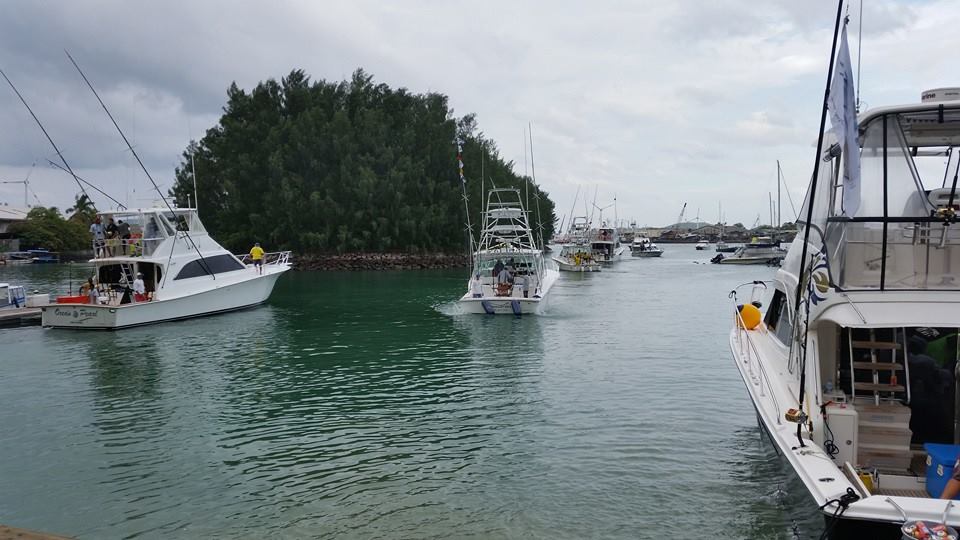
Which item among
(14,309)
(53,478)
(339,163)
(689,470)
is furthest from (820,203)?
(339,163)

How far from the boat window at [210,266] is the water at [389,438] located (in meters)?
5.68

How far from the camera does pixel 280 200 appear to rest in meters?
76.2

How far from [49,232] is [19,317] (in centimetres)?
7681

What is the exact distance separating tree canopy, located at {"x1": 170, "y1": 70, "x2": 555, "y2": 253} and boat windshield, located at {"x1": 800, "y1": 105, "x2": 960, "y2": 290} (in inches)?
2689

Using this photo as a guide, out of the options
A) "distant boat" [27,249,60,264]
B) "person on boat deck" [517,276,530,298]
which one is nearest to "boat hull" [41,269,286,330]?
"person on boat deck" [517,276,530,298]

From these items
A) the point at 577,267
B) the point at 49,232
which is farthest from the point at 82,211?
the point at 577,267

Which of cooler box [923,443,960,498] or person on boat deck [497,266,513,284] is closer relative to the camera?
cooler box [923,443,960,498]

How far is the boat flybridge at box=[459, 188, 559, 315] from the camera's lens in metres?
29.6

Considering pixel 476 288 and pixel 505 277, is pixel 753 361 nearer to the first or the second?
pixel 476 288

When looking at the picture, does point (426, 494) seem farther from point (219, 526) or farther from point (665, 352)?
point (665, 352)

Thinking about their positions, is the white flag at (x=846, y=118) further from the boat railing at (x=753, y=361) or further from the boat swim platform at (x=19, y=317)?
the boat swim platform at (x=19, y=317)

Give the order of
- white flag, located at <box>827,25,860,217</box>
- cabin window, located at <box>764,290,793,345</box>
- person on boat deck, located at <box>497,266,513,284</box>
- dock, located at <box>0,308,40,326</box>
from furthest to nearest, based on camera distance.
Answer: person on boat deck, located at <box>497,266,513,284</box>, dock, located at <box>0,308,40,326</box>, cabin window, located at <box>764,290,793,345</box>, white flag, located at <box>827,25,860,217</box>

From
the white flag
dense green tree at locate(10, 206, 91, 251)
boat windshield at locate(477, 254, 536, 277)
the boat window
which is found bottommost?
boat windshield at locate(477, 254, 536, 277)

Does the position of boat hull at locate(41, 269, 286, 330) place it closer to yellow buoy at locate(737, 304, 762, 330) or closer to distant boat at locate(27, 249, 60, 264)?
yellow buoy at locate(737, 304, 762, 330)
